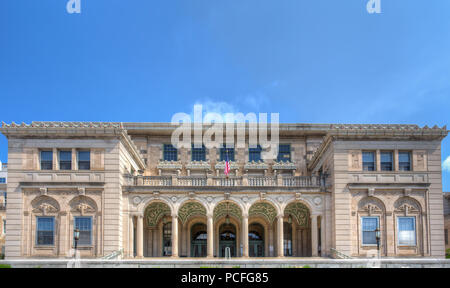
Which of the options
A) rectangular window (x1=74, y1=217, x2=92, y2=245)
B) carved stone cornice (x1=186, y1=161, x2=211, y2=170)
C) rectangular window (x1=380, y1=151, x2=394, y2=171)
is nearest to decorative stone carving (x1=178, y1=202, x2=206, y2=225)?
carved stone cornice (x1=186, y1=161, x2=211, y2=170)

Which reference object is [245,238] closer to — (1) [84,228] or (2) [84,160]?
(1) [84,228]

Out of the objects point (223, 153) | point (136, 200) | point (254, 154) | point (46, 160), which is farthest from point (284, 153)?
point (46, 160)

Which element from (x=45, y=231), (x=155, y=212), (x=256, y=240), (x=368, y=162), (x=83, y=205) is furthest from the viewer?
(x=256, y=240)

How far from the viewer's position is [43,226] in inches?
1240

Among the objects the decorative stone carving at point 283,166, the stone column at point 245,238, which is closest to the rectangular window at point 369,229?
the stone column at point 245,238

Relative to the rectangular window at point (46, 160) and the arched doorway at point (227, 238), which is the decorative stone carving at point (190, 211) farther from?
the rectangular window at point (46, 160)

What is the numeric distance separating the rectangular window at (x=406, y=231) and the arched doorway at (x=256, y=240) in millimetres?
12076

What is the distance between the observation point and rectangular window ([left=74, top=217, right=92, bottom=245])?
31359 mm

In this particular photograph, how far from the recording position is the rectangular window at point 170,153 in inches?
Answer: 1671

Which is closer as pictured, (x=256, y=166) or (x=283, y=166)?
(x=283, y=166)

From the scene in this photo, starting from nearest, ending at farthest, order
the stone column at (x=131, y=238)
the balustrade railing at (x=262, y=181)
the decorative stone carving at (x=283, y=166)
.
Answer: the stone column at (x=131, y=238) → the balustrade railing at (x=262, y=181) → the decorative stone carving at (x=283, y=166)

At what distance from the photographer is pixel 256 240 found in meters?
41.3

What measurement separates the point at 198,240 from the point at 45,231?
1335 centimetres

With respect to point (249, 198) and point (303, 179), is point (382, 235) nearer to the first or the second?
point (303, 179)
